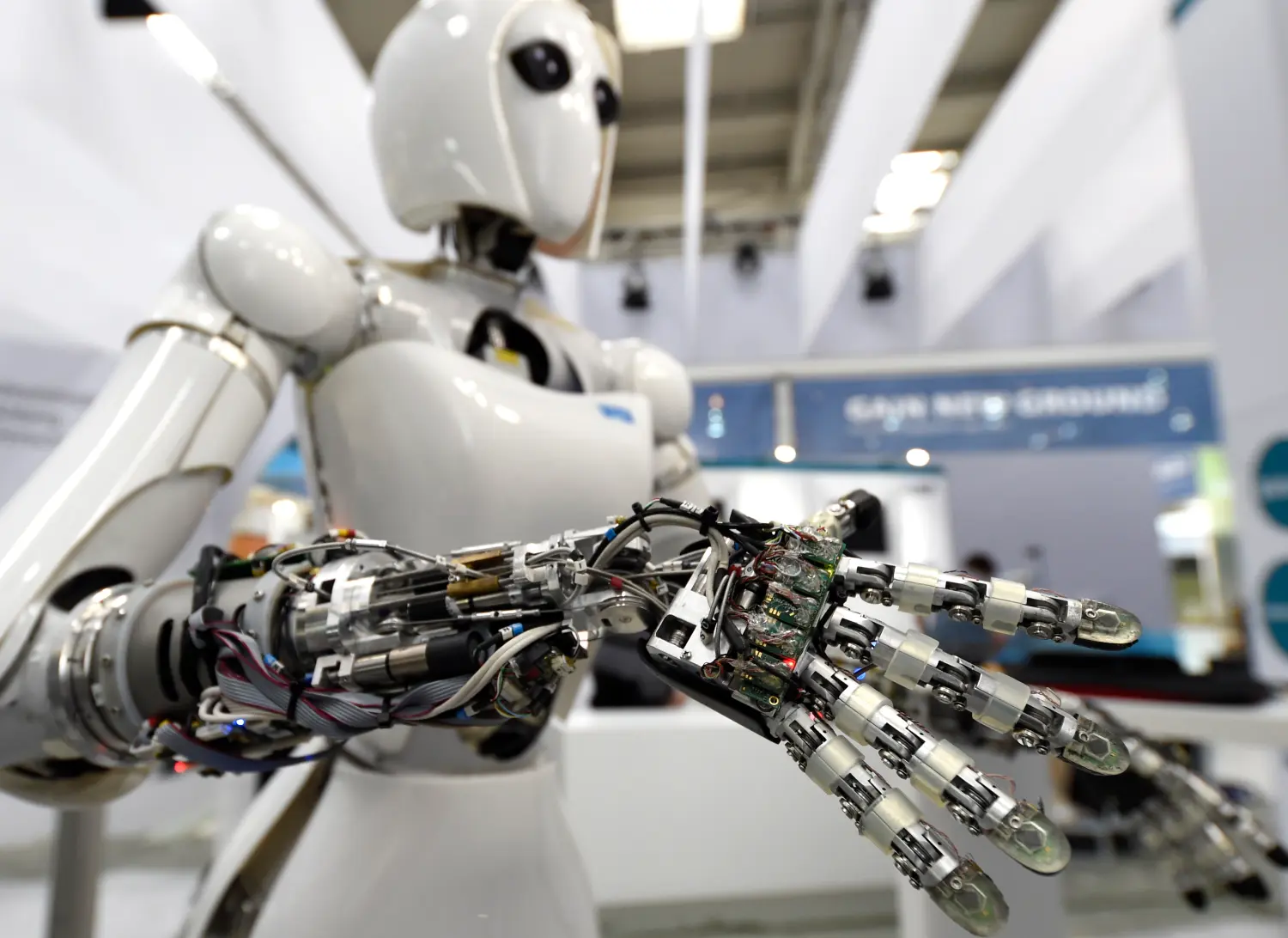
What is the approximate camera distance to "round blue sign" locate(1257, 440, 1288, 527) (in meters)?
2.03

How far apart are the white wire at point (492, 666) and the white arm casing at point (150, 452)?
34cm

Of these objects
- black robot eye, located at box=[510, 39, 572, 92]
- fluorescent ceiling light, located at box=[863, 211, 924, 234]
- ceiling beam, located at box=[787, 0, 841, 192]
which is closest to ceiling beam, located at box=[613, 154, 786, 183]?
ceiling beam, located at box=[787, 0, 841, 192]

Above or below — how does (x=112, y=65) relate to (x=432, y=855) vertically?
above

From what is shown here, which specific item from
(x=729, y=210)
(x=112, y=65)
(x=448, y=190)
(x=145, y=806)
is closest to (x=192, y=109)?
(x=112, y=65)

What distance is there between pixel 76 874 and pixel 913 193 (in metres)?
5.13

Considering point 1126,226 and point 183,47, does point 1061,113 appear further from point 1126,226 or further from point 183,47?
point 183,47

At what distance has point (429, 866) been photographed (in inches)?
31.3

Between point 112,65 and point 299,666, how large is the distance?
136cm

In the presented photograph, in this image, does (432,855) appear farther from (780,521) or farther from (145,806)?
(145,806)

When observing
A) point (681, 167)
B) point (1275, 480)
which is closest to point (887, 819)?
point (1275, 480)

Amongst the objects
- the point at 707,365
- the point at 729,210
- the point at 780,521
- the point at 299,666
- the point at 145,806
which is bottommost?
the point at 145,806

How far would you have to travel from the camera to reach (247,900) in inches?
32.1

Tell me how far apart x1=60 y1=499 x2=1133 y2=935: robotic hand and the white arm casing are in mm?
34

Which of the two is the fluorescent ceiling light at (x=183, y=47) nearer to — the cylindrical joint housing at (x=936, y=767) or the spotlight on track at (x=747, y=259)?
the cylindrical joint housing at (x=936, y=767)
